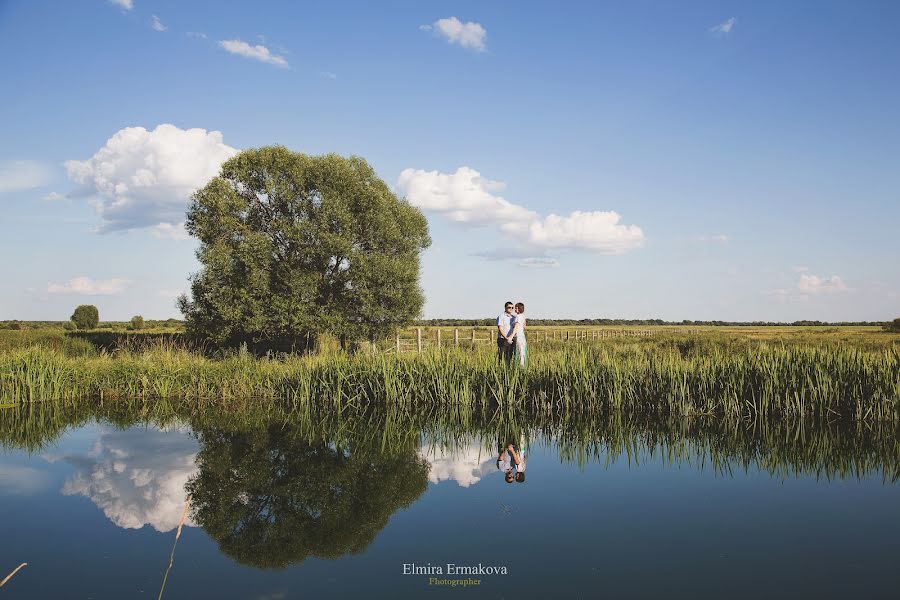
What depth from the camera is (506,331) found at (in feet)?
56.7

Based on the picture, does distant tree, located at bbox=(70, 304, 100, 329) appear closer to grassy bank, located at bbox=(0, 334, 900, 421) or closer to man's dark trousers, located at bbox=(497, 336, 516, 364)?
grassy bank, located at bbox=(0, 334, 900, 421)

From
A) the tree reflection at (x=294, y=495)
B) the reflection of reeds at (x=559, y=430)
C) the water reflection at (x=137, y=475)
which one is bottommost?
the water reflection at (x=137, y=475)

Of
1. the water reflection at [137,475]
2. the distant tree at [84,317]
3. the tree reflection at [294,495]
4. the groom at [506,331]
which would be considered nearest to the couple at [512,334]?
the groom at [506,331]

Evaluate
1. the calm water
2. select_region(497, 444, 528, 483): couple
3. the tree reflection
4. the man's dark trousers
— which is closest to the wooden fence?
the man's dark trousers

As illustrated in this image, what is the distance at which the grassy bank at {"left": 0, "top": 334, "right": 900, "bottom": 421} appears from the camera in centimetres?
1317

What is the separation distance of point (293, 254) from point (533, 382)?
648 inches

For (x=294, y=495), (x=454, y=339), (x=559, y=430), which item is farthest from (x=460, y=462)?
(x=454, y=339)

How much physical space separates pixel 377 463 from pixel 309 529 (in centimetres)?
310

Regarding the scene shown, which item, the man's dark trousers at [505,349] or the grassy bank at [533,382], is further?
the man's dark trousers at [505,349]

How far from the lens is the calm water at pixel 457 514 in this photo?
5.52 meters

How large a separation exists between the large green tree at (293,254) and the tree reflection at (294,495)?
597 inches

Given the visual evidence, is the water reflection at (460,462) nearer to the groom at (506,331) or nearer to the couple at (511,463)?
the couple at (511,463)

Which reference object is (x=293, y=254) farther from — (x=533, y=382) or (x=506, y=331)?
(x=533, y=382)

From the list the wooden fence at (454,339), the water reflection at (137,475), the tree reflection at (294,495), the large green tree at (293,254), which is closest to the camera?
the tree reflection at (294,495)
